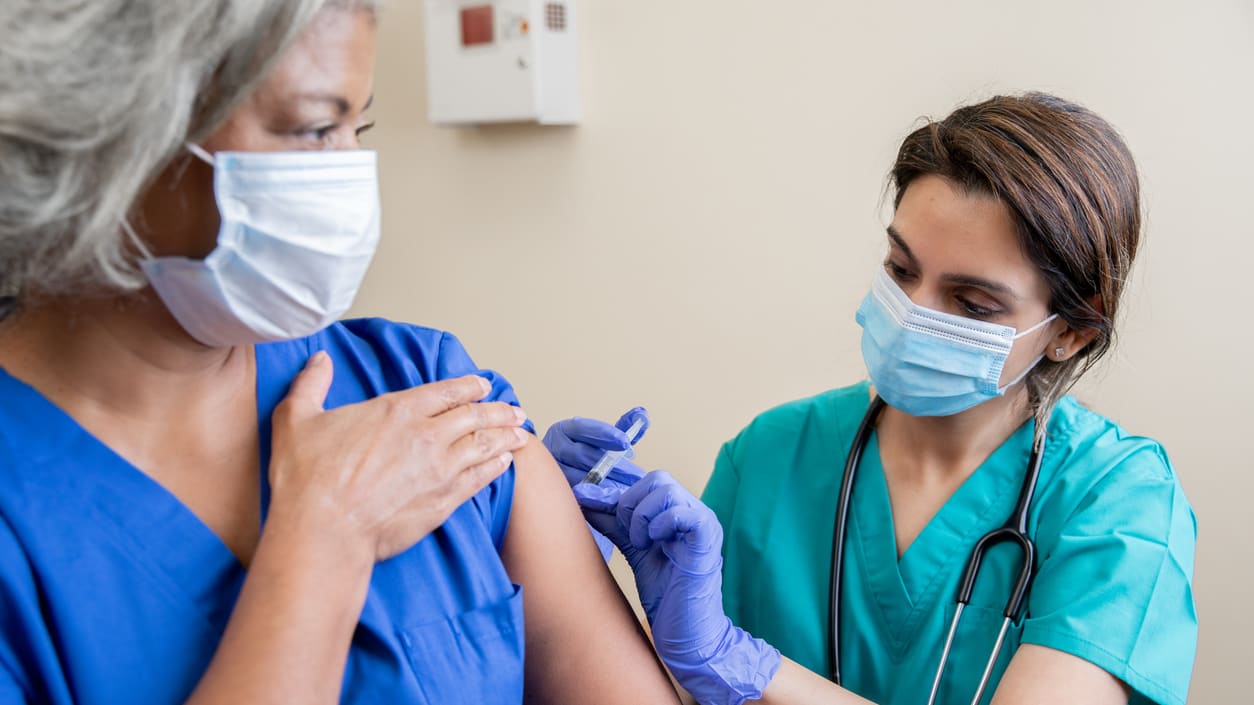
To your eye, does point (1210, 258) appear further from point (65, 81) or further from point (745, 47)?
point (65, 81)

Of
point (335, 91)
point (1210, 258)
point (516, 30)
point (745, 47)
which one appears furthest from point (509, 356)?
point (335, 91)

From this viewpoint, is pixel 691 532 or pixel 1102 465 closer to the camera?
pixel 691 532

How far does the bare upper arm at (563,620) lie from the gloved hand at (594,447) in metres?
0.22

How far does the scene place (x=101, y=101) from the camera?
2.37ft

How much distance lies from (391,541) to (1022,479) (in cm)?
93

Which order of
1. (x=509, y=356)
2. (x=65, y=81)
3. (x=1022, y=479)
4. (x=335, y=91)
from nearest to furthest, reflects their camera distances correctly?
(x=65, y=81) < (x=335, y=91) < (x=1022, y=479) < (x=509, y=356)

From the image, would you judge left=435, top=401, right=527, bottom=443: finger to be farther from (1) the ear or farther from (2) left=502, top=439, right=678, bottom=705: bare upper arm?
(1) the ear

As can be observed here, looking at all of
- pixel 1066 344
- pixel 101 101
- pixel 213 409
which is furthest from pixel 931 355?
pixel 101 101

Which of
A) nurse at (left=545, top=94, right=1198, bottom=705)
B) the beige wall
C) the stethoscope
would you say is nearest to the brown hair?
nurse at (left=545, top=94, right=1198, bottom=705)

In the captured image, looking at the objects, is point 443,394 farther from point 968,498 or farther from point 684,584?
point 968,498

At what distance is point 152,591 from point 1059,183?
3.70ft

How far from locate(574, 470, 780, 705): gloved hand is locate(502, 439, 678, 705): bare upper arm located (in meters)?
0.12

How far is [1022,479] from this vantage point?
1.44 meters

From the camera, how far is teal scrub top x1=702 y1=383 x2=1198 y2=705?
1.27 m
